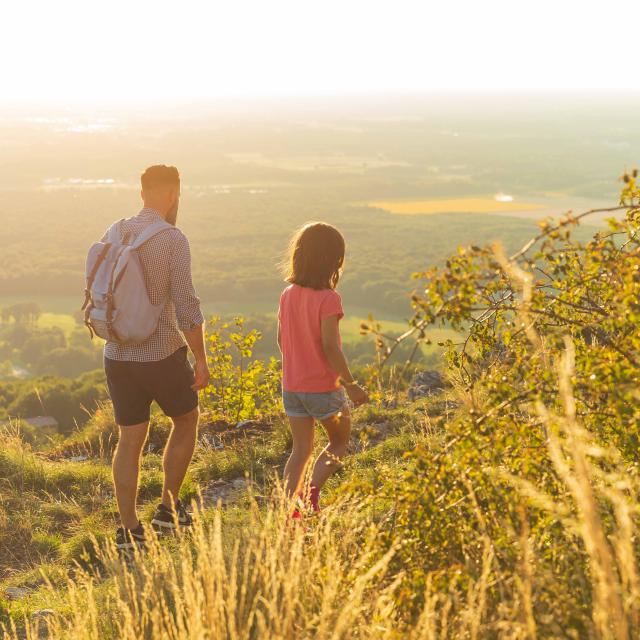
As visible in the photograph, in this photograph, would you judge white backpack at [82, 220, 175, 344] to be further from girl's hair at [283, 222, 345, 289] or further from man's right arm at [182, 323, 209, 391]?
girl's hair at [283, 222, 345, 289]

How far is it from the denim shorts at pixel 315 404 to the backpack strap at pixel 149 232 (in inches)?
42.1

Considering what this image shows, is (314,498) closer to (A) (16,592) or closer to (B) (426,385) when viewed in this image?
(A) (16,592)


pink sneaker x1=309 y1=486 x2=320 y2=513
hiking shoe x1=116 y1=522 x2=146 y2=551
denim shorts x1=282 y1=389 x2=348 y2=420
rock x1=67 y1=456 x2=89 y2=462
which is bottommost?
rock x1=67 y1=456 x2=89 y2=462

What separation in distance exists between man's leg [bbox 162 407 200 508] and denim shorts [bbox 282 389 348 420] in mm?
572

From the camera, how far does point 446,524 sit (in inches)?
106

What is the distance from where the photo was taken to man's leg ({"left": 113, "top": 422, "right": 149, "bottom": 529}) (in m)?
4.25

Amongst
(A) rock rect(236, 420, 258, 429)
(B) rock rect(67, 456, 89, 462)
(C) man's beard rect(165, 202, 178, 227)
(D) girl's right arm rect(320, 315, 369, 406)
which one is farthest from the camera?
(A) rock rect(236, 420, 258, 429)

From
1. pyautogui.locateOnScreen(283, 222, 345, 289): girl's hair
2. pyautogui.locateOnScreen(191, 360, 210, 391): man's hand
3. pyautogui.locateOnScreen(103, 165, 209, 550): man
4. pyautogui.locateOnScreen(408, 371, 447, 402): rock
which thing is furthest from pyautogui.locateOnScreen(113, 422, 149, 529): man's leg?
pyautogui.locateOnScreen(408, 371, 447, 402): rock

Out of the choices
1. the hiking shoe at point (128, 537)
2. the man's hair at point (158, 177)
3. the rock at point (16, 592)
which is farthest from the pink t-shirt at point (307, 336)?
the rock at point (16, 592)

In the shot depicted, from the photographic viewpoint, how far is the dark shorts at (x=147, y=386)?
13.4ft

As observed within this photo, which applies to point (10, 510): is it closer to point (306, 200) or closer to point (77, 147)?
point (306, 200)

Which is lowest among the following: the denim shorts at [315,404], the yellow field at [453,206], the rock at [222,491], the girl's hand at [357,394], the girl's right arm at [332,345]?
the yellow field at [453,206]

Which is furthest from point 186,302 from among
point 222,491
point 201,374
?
point 222,491

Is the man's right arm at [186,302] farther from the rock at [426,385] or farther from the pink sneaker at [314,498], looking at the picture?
the rock at [426,385]
